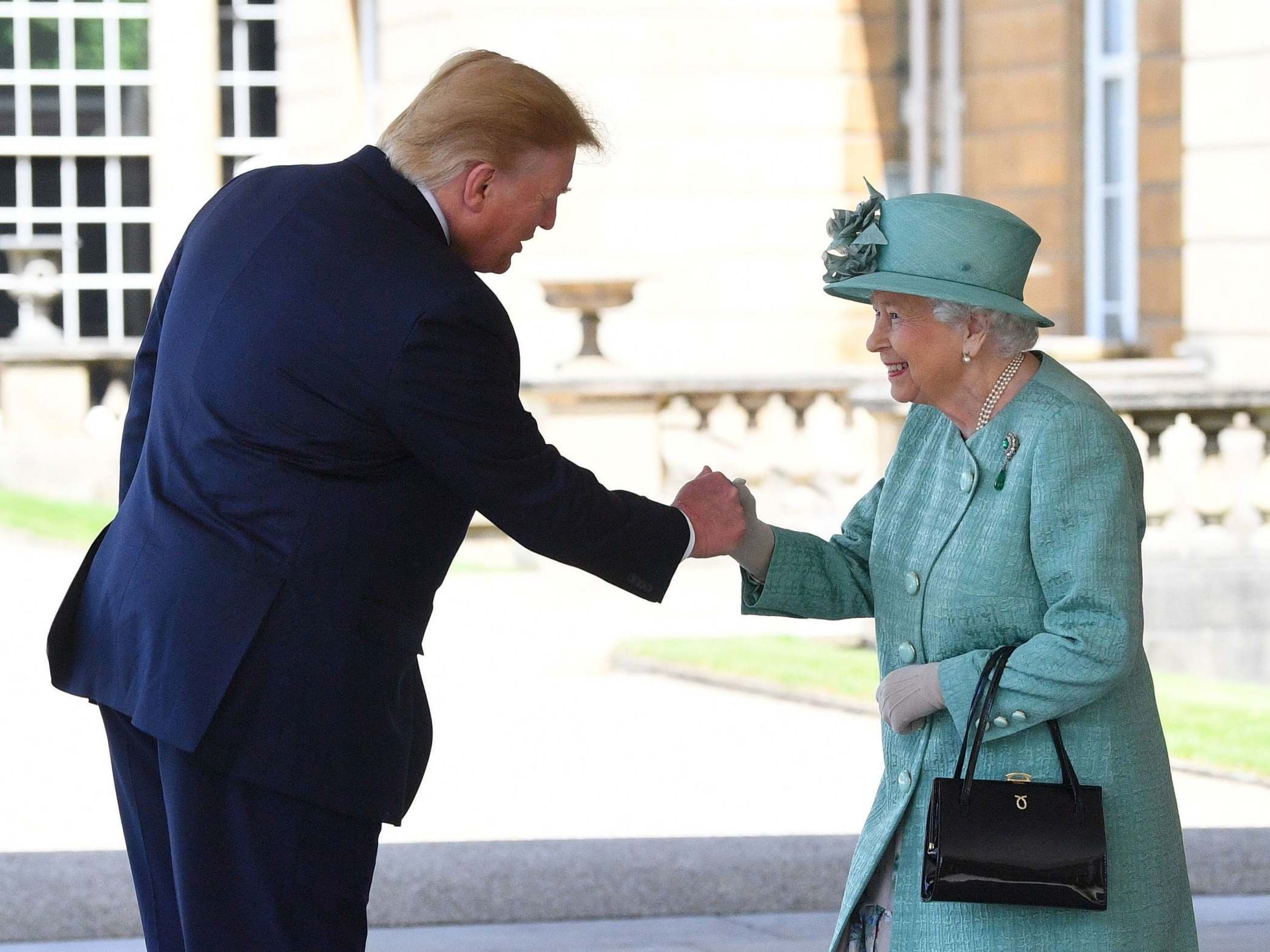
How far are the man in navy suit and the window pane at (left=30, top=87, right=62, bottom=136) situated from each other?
17666 millimetres

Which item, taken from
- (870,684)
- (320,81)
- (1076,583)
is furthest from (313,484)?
(320,81)

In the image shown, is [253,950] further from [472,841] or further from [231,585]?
[472,841]

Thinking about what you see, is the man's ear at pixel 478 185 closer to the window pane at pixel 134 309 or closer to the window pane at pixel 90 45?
the window pane at pixel 134 309

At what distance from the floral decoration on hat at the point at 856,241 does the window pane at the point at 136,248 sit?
17.3m

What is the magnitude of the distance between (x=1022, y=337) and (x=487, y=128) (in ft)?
3.00

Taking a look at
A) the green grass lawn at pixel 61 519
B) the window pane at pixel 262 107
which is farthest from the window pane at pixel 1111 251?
the window pane at pixel 262 107

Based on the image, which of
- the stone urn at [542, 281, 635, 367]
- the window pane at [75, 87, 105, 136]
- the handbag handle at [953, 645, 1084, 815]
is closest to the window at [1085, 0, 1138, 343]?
the stone urn at [542, 281, 635, 367]

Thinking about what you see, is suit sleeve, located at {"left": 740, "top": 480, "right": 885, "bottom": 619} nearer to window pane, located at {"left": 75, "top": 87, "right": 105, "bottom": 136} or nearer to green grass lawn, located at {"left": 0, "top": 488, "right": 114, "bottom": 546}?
green grass lawn, located at {"left": 0, "top": 488, "right": 114, "bottom": 546}

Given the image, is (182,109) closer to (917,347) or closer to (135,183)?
(135,183)

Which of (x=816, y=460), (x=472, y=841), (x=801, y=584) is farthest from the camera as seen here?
(x=816, y=460)

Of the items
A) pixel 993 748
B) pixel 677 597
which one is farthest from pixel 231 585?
pixel 677 597

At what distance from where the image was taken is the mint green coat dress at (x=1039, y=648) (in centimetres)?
270

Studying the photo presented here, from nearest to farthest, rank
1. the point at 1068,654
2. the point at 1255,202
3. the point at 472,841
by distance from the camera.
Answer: the point at 1068,654 → the point at 472,841 → the point at 1255,202

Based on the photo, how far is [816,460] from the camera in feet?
38.4
